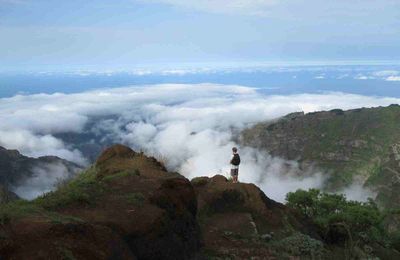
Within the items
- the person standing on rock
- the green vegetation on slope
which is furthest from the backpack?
the green vegetation on slope

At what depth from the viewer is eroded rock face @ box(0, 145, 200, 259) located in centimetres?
1145

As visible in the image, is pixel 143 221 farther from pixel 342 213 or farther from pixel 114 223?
pixel 342 213

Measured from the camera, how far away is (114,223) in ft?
46.7

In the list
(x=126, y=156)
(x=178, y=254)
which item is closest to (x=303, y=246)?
(x=178, y=254)

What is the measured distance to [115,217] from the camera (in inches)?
581

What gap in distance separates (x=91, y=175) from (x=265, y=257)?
357 inches

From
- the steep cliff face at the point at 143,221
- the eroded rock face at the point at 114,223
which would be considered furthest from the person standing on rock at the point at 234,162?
the eroded rock face at the point at 114,223

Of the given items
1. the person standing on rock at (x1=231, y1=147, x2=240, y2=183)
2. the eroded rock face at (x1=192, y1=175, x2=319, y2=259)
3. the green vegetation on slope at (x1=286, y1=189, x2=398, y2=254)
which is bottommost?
the green vegetation on slope at (x1=286, y1=189, x2=398, y2=254)

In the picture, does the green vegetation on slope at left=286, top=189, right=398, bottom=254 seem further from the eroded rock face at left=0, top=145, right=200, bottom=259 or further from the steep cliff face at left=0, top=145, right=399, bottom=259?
the eroded rock face at left=0, top=145, right=200, bottom=259

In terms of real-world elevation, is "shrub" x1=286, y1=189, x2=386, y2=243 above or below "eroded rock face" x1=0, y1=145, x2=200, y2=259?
below

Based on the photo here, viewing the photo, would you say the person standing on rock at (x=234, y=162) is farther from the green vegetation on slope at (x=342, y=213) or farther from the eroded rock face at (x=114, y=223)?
the green vegetation on slope at (x=342, y=213)

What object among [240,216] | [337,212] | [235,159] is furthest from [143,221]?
[337,212]

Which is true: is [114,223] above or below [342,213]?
above

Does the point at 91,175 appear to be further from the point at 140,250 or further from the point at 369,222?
the point at 369,222
